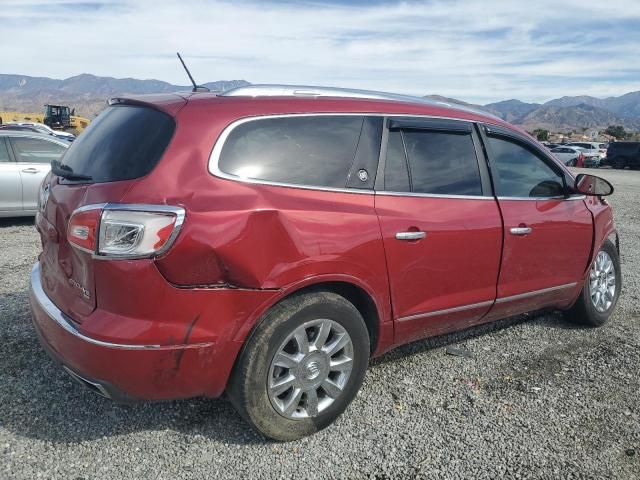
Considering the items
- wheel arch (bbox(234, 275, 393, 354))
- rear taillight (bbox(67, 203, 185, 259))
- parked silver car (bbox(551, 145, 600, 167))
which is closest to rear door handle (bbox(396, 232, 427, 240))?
wheel arch (bbox(234, 275, 393, 354))

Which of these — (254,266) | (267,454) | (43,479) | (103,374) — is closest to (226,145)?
(254,266)

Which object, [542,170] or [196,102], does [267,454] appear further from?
[542,170]

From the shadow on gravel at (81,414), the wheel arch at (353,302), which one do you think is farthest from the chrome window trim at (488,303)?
the shadow on gravel at (81,414)

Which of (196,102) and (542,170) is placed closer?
(196,102)

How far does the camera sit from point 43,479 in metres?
2.46

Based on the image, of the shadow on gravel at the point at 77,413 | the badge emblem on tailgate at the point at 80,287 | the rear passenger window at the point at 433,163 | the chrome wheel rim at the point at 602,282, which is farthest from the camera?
the chrome wheel rim at the point at 602,282

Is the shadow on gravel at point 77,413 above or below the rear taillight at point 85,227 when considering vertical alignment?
below

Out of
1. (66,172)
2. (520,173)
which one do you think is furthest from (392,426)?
(66,172)

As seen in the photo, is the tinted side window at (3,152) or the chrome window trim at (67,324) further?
the tinted side window at (3,152)

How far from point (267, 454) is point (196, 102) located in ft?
5.96

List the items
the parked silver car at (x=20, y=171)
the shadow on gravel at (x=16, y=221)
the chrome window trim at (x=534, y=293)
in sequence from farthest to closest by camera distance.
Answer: the shadow on gravel at (x=16, y=221) < the parked silver car at (x=20, y=171) < the chrome window trim at (x=534, y=293)

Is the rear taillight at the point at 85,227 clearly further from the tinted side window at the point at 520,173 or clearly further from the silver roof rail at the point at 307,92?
the tinted side window at the point at 520,173

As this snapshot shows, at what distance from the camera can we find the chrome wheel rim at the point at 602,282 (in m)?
4.61

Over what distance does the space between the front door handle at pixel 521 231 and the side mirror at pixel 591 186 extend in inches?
30.5
